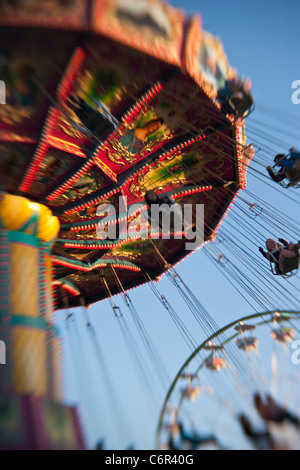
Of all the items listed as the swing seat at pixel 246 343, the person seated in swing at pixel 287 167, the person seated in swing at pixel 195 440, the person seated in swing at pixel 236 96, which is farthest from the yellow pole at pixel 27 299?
the person seated in swing at pixel 287 167

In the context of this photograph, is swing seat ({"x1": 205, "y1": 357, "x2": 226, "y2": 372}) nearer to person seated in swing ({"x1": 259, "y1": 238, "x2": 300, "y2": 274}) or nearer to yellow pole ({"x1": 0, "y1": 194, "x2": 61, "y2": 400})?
person seated in swing ({"x1": 259, "y1": 238, "x2": 300, "y2": 274})

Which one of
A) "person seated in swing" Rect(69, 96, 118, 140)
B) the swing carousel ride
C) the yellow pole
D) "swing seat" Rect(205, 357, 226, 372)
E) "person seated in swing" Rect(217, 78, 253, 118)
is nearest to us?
the swing carousel ride

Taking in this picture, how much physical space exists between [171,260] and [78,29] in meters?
7.55

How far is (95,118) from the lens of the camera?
6.33 m

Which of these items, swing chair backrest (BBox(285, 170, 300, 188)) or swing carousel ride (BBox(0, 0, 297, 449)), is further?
swing chair backrest (BBox(285, 170, 300, 188))

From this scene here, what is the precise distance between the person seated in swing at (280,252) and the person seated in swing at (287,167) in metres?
1.21

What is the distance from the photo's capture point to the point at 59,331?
21.6 ft

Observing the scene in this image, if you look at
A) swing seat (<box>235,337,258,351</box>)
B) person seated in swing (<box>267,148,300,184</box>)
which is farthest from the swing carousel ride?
swing seat (<box>235,337,258,351</box>)

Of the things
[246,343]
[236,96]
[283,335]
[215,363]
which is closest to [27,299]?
[215,363]

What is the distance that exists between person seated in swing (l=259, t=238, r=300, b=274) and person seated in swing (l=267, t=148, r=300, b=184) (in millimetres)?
1207

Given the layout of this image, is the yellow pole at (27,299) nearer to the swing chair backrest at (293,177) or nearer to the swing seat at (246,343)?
the swing seat at (246,343)

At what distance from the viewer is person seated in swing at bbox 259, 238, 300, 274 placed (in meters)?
7.15
